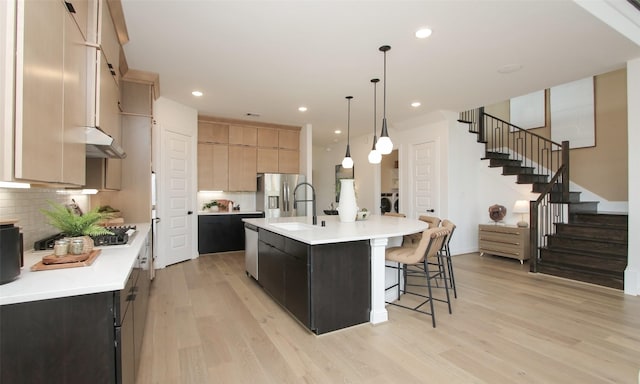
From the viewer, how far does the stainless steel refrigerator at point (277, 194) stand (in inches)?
248

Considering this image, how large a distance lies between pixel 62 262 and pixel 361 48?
9.98 feet

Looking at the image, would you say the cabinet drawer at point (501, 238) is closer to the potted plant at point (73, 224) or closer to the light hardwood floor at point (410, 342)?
the light hardwood floor at point (410, 342)

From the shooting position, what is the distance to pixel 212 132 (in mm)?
6125

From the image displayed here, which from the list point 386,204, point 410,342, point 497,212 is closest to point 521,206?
point 497,212

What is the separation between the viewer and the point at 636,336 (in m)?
2.51

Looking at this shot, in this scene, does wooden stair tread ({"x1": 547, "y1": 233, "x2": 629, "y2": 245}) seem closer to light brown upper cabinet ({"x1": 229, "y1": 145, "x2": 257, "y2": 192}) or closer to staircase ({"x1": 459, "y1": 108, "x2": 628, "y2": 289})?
staircase ({"x1": 459, "y1": 108, "x2": 628, "y2": 289})

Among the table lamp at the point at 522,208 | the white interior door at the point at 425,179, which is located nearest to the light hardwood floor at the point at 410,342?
the table lamp at the point at 522,208

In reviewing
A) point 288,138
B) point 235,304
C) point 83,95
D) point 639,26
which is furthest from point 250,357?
point 288,138

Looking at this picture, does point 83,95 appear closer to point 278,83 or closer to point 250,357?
point 250,357

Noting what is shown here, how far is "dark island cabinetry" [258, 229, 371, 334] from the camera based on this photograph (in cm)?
252

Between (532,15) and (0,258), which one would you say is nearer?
(0,258)

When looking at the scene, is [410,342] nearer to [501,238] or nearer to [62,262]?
[62,262]

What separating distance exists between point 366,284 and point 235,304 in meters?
1.49

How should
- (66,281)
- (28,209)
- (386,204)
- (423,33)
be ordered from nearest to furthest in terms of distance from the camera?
(66,281) → (28,209) → (423,33) → (386,204)
